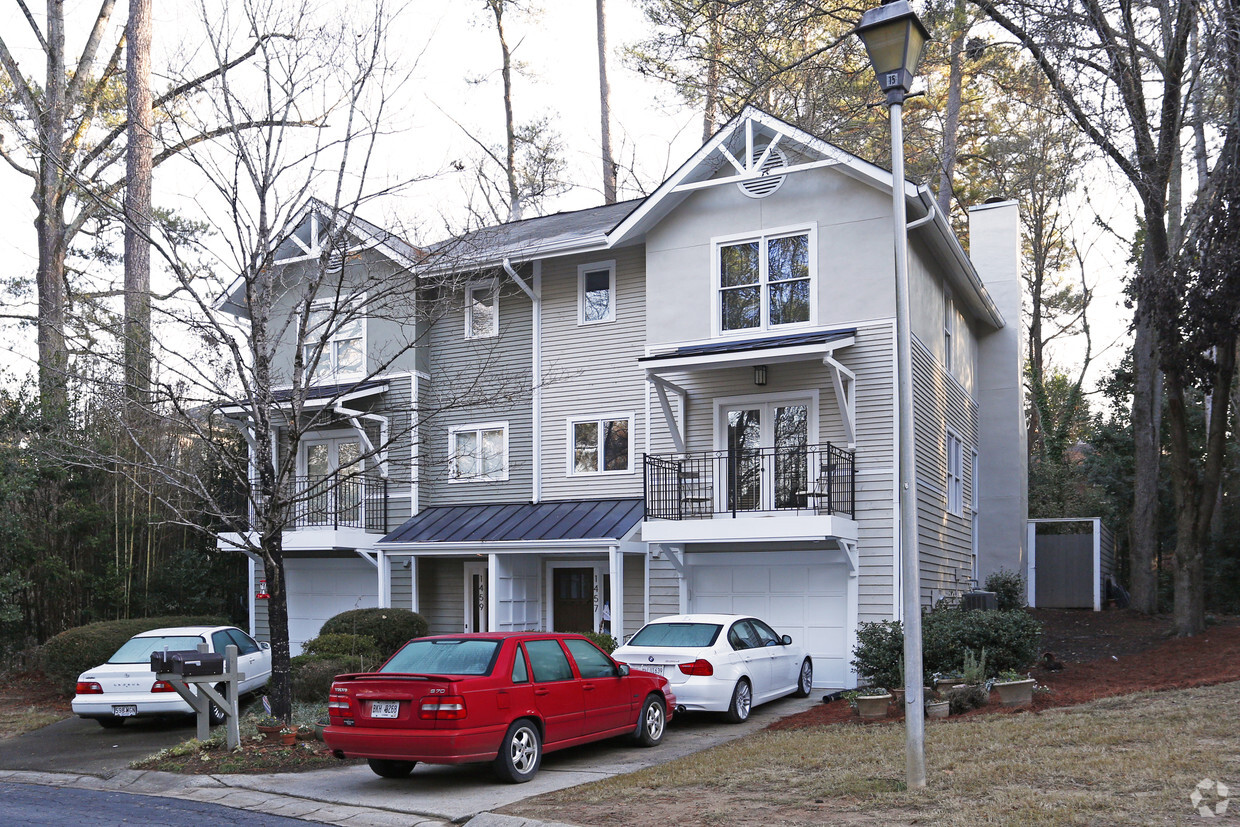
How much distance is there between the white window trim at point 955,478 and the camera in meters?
20.6

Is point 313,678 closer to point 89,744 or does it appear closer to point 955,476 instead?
point 89,744

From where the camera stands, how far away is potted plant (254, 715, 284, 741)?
1188 cm

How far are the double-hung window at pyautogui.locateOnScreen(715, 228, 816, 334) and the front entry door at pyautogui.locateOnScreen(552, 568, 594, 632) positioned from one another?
5.73 metres

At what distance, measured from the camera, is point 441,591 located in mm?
21031

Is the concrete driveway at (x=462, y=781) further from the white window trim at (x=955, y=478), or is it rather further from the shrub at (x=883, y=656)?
the white window trim at (x=955, y=478)

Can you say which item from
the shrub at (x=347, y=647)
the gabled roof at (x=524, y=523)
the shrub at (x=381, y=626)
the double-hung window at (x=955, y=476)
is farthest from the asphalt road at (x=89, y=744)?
the double-hung window at (x=955, y=476)

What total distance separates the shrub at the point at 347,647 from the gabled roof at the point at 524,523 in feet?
8.56

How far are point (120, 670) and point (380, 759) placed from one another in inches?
241

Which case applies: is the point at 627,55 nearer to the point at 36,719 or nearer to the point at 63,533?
the point at 63,533

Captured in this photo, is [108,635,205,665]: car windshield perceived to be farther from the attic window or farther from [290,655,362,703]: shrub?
the attic window

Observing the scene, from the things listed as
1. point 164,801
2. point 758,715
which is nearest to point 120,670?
point 164,801

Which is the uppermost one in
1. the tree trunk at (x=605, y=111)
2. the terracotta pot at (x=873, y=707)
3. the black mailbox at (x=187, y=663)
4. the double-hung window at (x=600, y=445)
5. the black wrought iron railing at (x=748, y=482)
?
the tree trunk at (x=605, y=111)

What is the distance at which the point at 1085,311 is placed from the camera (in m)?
39.6

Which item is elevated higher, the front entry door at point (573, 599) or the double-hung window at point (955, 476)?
the double-hung window at point (955, 476)
